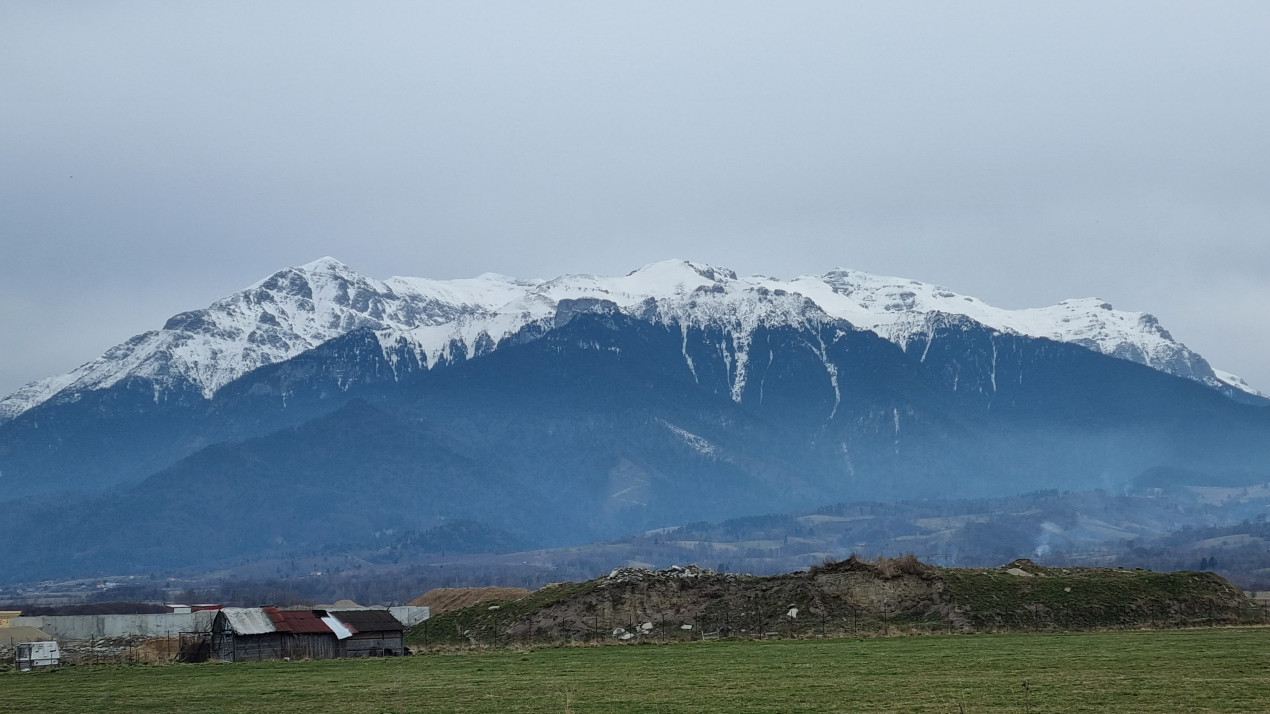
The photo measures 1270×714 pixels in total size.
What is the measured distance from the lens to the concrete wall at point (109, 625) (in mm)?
126438

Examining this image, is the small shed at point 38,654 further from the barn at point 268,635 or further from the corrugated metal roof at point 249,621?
the corrugated metal roof at point 249,621

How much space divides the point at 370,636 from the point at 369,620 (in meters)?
1.89

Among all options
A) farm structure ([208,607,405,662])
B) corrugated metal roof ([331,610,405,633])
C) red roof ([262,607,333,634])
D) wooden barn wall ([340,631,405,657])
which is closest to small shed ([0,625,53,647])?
red roof ([262,607,333,634])

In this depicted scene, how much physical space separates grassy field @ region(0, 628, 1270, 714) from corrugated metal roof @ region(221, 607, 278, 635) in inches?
488

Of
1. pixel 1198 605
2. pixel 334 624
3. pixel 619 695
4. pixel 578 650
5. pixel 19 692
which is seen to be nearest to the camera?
pixel 619 695

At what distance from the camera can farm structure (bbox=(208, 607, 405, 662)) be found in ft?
274

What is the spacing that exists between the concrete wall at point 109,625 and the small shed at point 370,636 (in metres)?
34.8

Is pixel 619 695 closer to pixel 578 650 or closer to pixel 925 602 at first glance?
pixel 578 650

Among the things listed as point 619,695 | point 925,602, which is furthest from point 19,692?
point 925,602

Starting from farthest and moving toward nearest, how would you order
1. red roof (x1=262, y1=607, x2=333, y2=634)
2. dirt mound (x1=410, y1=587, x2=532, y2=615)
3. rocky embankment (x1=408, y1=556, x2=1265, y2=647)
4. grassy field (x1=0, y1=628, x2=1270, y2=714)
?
dirt mound (x1=410, y1=587, x2=532, y2=615)
red roof (x1=262, y1=607, x2=333, y2=634)
rocky embankment (x1=408, y1=556, x2=1265, y2=647)
grassy field (x1=0, y1=628, x2=1270, y2=714)

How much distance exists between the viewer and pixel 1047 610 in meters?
83.6

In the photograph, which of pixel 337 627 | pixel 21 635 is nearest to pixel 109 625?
pixel 21 635

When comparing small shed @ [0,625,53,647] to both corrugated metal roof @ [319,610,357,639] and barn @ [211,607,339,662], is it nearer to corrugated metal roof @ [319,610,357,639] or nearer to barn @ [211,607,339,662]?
corrugated metal roof @ [319,610,357,639]

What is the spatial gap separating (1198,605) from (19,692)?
58793 millimetres
